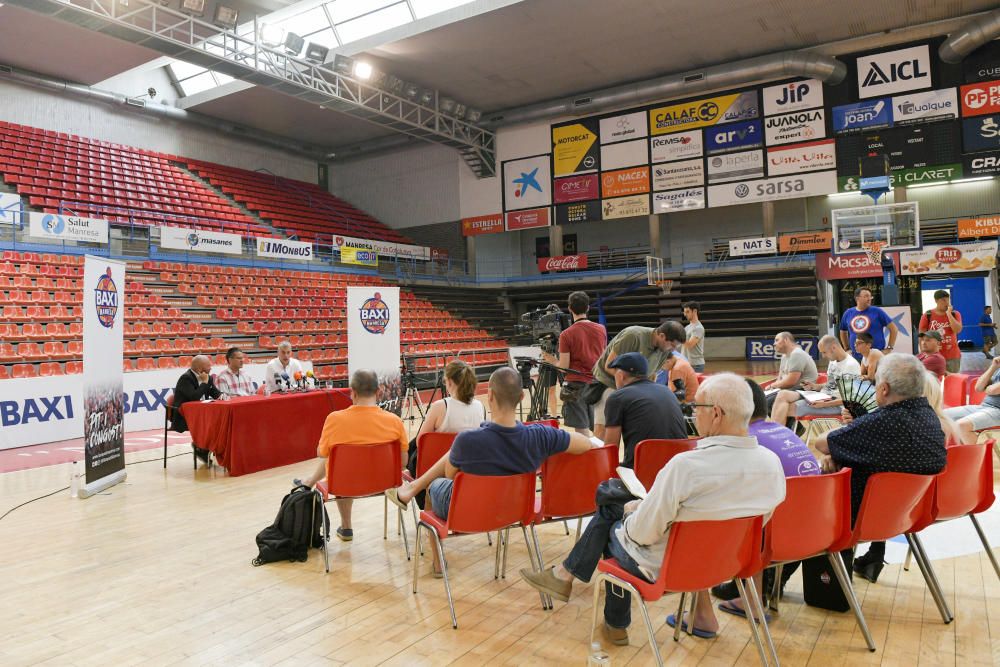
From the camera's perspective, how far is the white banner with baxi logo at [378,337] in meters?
7.59

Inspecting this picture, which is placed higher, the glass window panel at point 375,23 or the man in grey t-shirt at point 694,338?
the glass window panel at point 375,23

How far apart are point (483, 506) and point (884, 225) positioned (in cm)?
1154

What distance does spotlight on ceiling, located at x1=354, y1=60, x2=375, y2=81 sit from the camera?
45.3 ft

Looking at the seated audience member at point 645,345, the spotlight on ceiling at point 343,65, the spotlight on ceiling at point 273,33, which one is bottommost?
the seated audience member at point 645,345

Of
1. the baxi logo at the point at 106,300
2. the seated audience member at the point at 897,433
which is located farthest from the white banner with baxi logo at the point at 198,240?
the seated audience member at the point at 897,433

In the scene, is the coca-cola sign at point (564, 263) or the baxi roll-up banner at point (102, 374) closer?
the baxi roll-up banner at point (102, 374)

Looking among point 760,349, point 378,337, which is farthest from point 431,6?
point 760,349

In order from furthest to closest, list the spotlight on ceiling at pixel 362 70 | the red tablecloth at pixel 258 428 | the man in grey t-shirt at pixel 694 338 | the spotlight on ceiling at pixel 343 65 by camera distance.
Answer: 1. the spotlight on ceiling at pixel 362 70
2. the spotlight on ceiling at pixel 343 65
3. the man in grey t-shirt at pixel 694 338
4. the red tablecloth at pixel 258 428

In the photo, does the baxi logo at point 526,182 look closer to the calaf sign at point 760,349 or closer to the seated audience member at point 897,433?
the calaf sign at point 760,349

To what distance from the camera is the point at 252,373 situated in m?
9.24

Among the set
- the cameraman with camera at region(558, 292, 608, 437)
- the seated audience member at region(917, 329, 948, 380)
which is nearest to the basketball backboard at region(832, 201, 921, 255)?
the seated audience member at region(917, 329, 948, 380)

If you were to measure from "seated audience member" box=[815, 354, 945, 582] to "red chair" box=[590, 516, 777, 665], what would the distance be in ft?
2.41

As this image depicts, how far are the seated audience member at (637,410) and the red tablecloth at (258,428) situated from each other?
3891 millimetres

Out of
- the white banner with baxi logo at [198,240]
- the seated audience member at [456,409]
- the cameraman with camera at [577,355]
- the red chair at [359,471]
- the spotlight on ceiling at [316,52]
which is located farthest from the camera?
the spotlight on ceiling at [316,52]
